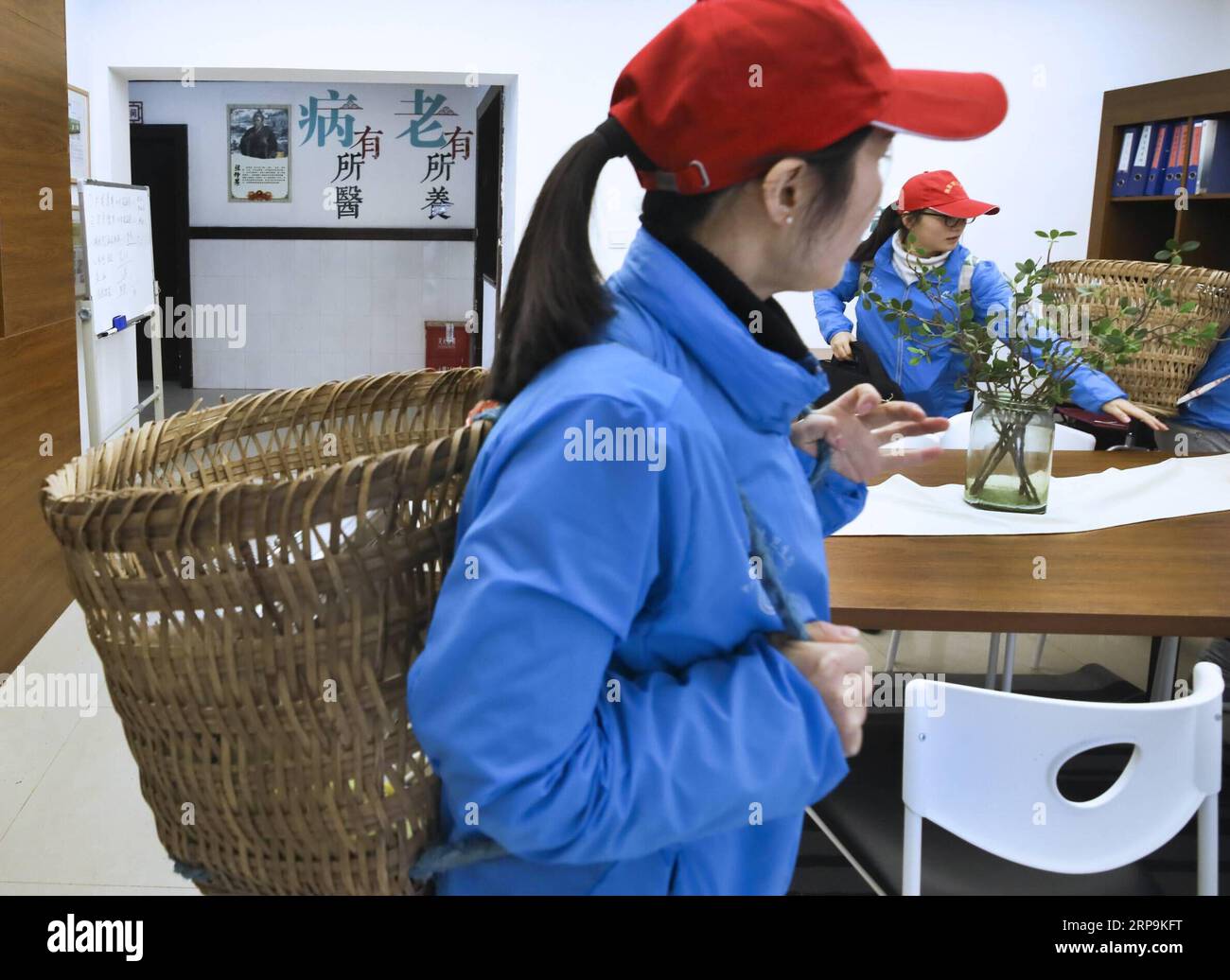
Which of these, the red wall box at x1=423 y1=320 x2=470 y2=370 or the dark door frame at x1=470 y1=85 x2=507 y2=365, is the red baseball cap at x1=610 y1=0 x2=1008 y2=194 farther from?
the red wall box at x1=423 y1=320 x2=470 y2=370

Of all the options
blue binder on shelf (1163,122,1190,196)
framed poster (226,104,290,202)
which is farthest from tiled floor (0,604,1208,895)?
framed poster (226,104,290,202)

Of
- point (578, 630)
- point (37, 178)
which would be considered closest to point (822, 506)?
point (578, 630)

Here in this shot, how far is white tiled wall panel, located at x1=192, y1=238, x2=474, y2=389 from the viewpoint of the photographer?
871 cm

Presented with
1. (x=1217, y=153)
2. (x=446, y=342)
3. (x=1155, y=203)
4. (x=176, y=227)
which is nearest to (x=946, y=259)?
(x=1217, y=153)

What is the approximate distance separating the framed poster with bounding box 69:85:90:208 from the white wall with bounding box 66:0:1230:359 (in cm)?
8

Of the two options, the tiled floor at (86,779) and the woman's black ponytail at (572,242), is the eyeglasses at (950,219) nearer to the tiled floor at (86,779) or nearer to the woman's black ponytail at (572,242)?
the tiled floor at (86,779)

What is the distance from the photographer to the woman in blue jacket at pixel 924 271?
10.7 feet

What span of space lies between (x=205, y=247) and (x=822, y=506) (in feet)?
27.4

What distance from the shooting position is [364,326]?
8.83 meters

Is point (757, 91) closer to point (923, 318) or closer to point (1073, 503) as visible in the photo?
point (1073, 503)

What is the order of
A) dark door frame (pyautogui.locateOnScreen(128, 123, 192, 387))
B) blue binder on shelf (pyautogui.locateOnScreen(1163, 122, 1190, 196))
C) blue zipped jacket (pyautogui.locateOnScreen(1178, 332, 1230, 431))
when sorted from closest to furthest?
blue zipped jacket (pyautogui.locateOnScreen(1178, 332, 1230, 431)) → blue binder on shelf (pyautogui.locateOnScreen(1163, 122, 1190, 196)) → dark door frame (pyautogui.locateOnScreen(128, 123, 192, 387))

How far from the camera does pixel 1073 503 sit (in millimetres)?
2416

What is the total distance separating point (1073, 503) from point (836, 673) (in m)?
1.75

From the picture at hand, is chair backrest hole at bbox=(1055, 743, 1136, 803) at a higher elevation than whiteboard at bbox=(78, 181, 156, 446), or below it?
below
